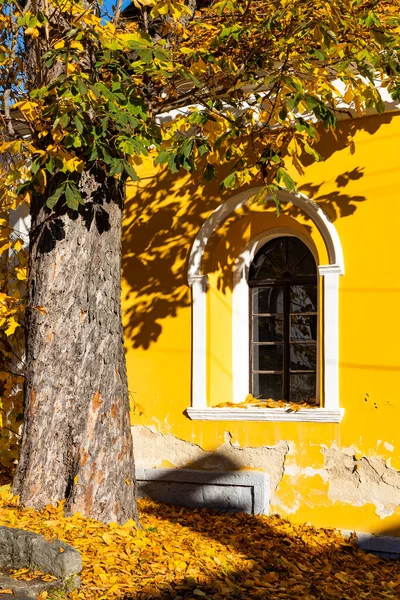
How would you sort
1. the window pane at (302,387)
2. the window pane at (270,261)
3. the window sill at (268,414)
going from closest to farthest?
the window sill at (268,414)
the window pane at (302,387)
the window pane at (270,261)

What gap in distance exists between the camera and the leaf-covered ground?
5.75 meters

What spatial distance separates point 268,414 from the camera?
8.43 meters

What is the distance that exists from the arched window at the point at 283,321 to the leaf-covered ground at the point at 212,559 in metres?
1.58

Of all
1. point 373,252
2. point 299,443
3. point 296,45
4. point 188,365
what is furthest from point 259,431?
point 296,45

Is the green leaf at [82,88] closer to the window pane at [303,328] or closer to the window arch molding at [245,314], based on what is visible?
the window arch molding at [245,314]

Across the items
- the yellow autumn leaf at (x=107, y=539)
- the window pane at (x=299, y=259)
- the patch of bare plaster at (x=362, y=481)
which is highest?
the window pane at (x=299, y=259)

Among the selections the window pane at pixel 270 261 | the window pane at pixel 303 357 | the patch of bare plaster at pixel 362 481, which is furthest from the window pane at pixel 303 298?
the patch of bare plaster at pixel 362 481

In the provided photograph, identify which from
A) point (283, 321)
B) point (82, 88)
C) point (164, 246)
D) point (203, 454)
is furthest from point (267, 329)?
point (82, 88)

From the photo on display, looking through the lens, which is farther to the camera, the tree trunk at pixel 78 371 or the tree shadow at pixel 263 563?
the tree trunk at pixel 78 371

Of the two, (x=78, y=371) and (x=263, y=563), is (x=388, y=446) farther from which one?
(x=78, y=371)

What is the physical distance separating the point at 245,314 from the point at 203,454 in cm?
167

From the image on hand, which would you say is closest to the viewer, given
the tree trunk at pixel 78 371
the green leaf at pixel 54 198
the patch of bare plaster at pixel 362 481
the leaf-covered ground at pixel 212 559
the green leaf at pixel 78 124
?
the leaf-covered ground at pixel 212 559

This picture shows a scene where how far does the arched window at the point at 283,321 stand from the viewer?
908 cm

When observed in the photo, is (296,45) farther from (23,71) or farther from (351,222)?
(23,71)
